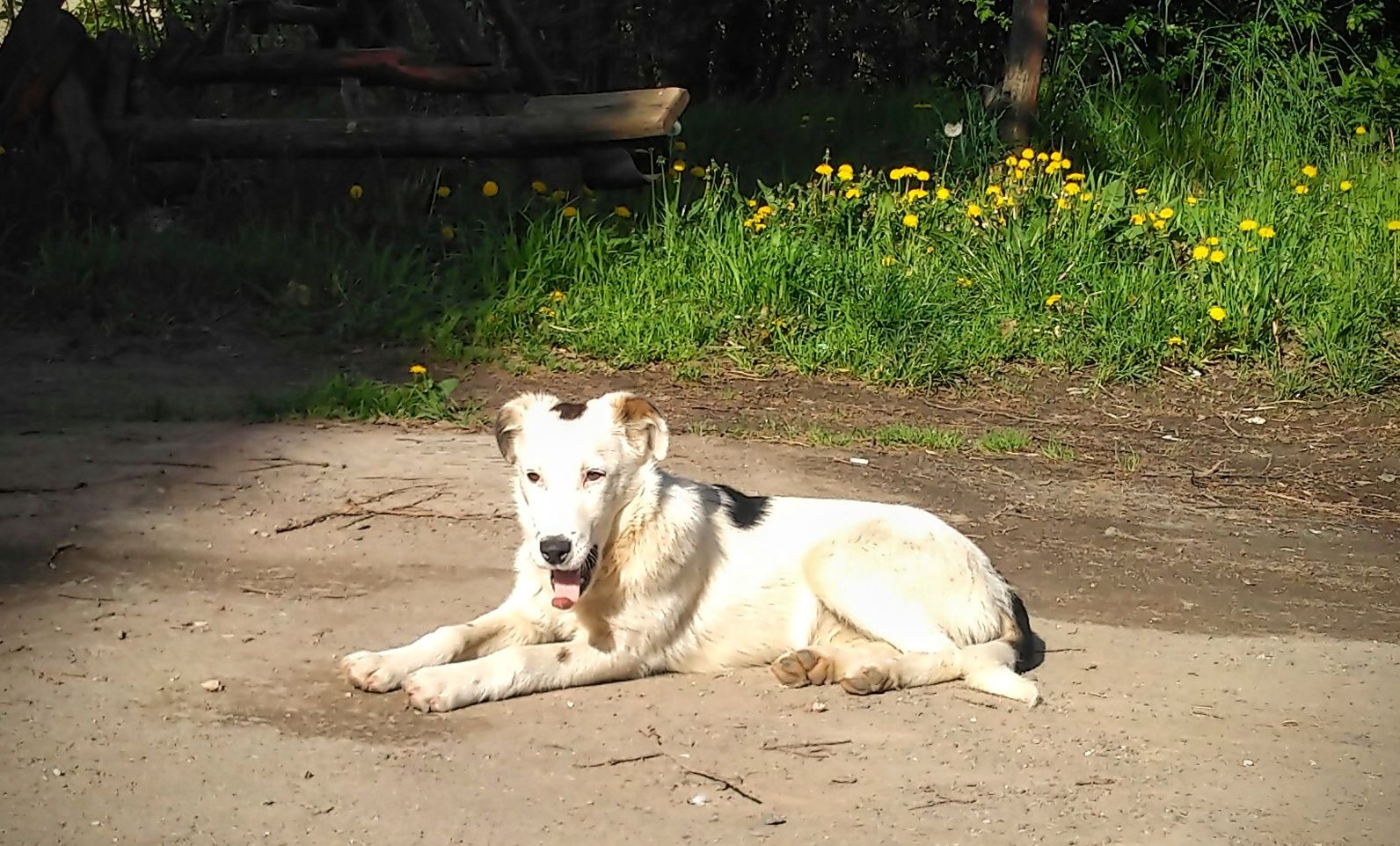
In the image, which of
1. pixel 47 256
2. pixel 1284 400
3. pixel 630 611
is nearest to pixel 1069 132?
pixel 1284 400

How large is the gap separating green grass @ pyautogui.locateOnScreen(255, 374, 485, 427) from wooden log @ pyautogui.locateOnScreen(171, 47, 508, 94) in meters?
2.72

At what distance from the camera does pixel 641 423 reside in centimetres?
453

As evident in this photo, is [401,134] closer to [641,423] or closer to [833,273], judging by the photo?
[833,273]

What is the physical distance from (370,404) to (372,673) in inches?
116

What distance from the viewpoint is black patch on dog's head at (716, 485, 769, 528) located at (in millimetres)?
4895

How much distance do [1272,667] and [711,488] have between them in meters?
1.73

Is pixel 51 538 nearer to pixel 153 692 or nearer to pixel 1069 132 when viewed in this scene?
pixel 153 692

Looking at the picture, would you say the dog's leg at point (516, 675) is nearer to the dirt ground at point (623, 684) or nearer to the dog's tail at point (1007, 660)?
the dirt ground at point (623, 684)

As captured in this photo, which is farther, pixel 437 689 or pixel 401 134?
pixel 401 134

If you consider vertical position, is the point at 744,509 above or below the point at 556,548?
below

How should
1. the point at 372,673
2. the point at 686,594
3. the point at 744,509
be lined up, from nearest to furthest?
the point at 372,673, the point at 686,594, the point at 744,509

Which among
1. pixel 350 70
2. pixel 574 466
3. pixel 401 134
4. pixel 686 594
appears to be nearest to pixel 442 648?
pixel 574 466

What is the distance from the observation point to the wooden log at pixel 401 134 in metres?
9.23

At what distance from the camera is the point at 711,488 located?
4.96 m
